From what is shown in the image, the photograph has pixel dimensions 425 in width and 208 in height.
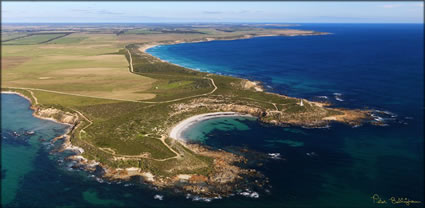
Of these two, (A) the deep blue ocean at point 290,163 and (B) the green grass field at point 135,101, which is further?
(B) the green grass field at point 135,101

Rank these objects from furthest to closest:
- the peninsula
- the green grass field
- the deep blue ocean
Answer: the green grass field < the peninsula < the deep blue ocean

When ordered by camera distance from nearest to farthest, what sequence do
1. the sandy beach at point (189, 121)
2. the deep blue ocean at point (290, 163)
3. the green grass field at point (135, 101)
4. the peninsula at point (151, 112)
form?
1. the deep blue ocean at point (290, 163)
2. the peninsula at point (151, 112)
3. the green grass field at point (135, 101)
4. the sandy beach at point (189, 121)

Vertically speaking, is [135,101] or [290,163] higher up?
[135,101]

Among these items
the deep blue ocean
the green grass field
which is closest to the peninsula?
the green grass field

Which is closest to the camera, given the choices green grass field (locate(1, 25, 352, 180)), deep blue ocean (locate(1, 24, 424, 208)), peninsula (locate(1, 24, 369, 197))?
deep blue ocean (locate(1, 24, 424, 208))

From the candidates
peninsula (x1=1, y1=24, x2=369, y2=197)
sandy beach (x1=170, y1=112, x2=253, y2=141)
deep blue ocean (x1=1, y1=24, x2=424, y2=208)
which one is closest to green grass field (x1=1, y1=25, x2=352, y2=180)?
peninsula (x1=1, y1=24, x2=369, y2=197)

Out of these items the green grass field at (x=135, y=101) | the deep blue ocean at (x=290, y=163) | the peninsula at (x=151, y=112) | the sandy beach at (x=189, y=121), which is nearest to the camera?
the deep blue ocean at (x=290, y=163)

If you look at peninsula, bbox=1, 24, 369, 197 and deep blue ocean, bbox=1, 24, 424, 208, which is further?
peninsula, bbox=1, 24, 369, 197

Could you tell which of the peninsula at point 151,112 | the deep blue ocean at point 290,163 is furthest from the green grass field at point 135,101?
the deep blue ocean at point 290,163

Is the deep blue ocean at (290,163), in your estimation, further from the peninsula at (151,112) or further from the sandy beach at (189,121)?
the peninsula at (151,112)

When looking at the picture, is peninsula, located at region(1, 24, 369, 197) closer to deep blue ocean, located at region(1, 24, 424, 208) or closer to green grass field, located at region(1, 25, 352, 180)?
green grass field, located at region(1, 25, 352, 180)

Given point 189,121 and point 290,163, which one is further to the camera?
point 189,121

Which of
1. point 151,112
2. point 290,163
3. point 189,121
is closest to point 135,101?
point 151,112

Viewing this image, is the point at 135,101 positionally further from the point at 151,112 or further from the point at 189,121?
the point at 189,121
